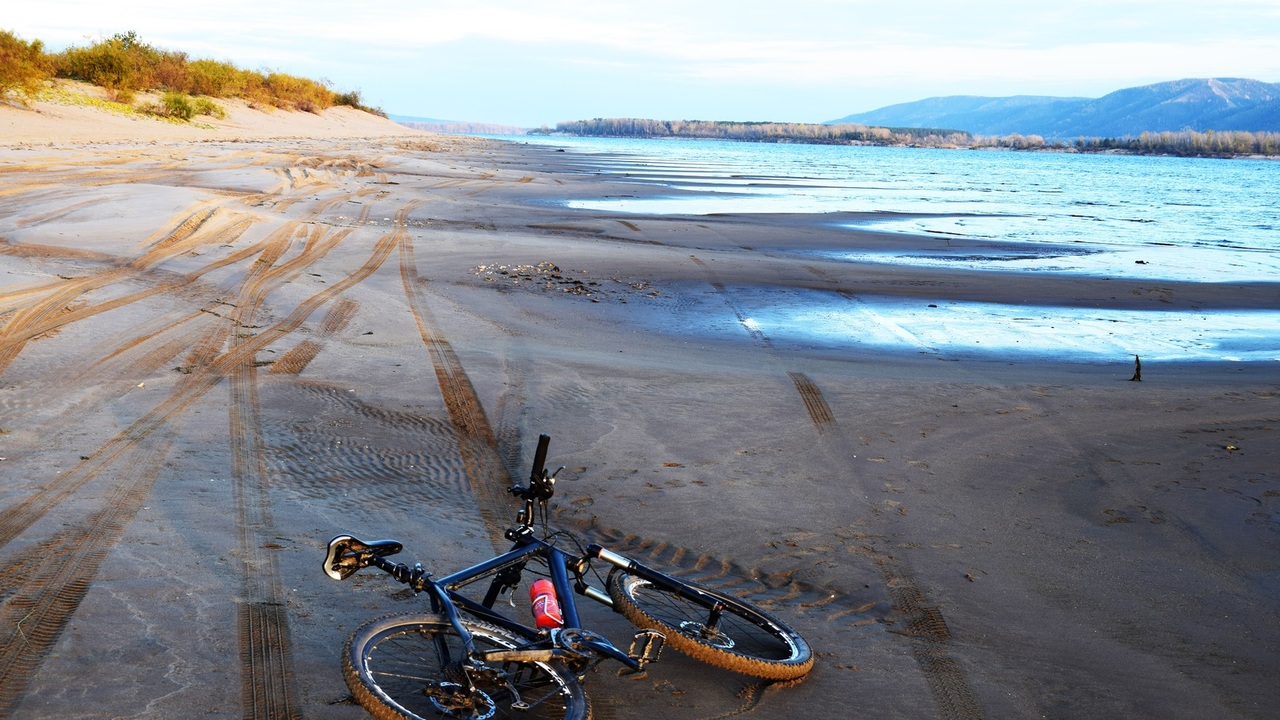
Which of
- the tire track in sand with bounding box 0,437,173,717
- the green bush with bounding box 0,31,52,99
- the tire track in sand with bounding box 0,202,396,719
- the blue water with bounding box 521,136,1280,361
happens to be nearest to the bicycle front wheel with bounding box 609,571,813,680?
the tire track in sand with bounding box 0,202,396,719

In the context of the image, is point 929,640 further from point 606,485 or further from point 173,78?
point 173,78

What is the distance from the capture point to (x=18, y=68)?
30.8 m

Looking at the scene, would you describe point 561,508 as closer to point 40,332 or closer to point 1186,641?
point 1186,641

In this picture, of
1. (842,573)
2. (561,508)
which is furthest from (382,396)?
(842,573)

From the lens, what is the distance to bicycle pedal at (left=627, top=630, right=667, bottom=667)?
11.3 ft

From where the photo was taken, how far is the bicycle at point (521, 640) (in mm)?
2963

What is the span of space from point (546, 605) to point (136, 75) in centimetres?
4886

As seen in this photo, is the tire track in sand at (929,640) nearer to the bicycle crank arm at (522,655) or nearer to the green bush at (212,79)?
the bicycle crank arm at (522,655)

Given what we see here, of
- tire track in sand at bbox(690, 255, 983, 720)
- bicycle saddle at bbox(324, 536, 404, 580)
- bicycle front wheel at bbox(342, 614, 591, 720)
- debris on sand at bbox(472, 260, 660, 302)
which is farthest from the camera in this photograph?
debris on sand at bbox(472, 260, 660, 302)

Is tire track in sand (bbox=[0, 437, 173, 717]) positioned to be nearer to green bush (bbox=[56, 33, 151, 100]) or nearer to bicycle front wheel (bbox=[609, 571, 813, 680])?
bicycle front wheel (bbox=[609, 571, 813, 680])

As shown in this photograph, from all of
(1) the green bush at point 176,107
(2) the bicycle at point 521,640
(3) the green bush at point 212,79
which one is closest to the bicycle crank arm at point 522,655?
(2) the bicycle at point 521,640

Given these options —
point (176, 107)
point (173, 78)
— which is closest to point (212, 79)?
point (173, 78)

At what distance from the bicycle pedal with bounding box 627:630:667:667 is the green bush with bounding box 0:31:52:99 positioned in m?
34.5

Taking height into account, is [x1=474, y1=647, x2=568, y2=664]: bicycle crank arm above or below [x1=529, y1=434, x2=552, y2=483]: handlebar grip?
below
